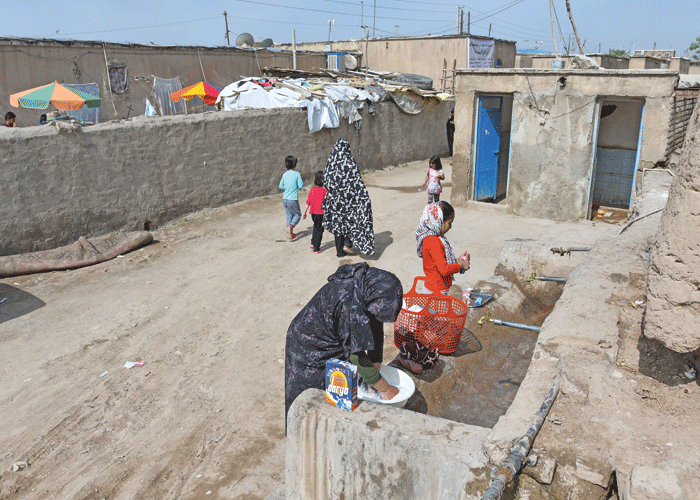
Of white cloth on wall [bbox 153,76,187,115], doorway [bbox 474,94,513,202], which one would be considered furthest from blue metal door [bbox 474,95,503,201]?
white cloth on wall [bbox 153,76,187,115]

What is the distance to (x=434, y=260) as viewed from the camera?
15.8 feet

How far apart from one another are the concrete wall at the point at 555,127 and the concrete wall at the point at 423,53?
11723 mm

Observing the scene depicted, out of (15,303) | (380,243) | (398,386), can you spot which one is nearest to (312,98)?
(380,243)

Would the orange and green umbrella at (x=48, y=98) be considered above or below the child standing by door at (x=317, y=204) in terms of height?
above

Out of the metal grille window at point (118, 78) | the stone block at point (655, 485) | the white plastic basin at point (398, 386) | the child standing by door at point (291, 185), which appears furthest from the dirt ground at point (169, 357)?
the metal grille window at point (118, 78)

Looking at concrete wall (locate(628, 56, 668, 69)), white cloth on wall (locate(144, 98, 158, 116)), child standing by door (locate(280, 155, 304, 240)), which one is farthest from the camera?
concrete wall (locate(628, 56, 668, 69))

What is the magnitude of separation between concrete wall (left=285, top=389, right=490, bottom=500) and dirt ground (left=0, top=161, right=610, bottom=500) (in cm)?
80

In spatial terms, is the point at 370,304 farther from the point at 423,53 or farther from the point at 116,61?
the point at 423,53

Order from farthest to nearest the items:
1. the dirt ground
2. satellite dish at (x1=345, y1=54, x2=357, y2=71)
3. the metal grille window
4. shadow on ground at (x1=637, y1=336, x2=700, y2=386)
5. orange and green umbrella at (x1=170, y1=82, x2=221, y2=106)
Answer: satellite dish at (x1=345, y1=54, x2=357, y2=71)
the metal grille window
orange and green umbrella at (x1=170, y1=82, x2=221, y2=106)
the dirt ground
shadow on ground at (x1=637, y1=336, x2=700, y2=386)

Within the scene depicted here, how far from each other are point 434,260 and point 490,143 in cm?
630

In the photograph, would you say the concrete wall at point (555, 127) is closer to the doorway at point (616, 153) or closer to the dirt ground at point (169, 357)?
the dirt ground at point (169, 357)

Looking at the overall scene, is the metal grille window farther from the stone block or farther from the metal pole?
the stone block

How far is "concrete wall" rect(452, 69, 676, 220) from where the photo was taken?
8.25 meters

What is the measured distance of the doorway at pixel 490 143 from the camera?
10031 mm
